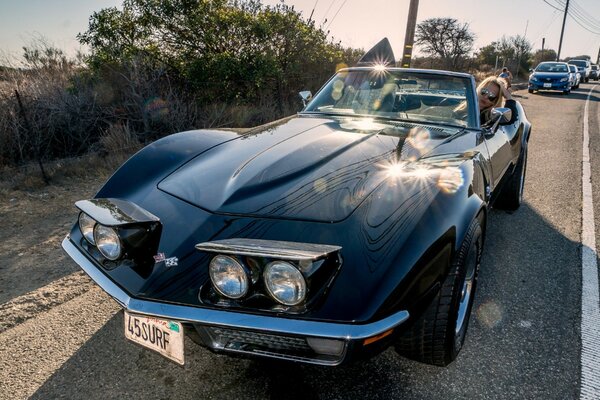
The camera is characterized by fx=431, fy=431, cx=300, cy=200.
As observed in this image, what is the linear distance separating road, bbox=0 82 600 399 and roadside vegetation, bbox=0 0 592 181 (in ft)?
10.1

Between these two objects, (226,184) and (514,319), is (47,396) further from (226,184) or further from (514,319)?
(514,319)

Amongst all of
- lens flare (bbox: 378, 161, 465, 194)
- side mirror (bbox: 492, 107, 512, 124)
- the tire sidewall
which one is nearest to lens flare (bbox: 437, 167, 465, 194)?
lens flare (bbox: 378, 161, 465, 194)

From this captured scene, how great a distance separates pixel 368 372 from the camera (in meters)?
2.01

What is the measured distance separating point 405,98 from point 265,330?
2342mm

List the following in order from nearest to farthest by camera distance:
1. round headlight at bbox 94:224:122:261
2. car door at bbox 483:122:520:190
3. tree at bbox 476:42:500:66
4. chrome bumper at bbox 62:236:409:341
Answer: chrome bumper at bbox 62:236:409:341 → round headlight at bbox 94:224:122:261 → car door at bbox 483:122:520:190 → tree at bbox 476:42:500:66

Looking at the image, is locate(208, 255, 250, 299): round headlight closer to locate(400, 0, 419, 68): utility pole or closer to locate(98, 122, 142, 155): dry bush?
locate(98, 122, 142, 155): dry bush

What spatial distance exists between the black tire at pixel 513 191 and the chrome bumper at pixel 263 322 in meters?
3.07

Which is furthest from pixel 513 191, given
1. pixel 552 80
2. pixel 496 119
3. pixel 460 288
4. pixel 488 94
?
pixel 552 80

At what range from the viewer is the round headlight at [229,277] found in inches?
61.1

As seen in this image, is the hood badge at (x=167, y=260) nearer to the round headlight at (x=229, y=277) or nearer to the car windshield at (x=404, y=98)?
the round headlight at (x=229, y=277)

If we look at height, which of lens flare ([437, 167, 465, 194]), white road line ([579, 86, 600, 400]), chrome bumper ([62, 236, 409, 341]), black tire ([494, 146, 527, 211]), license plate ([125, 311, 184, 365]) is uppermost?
lens flare ([437, 167, 465, 194])

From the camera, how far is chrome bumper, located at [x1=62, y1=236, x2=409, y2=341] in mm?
1432

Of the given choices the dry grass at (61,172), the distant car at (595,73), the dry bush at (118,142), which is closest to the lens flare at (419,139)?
the dry grass at (61,172)

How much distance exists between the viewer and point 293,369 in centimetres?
202
